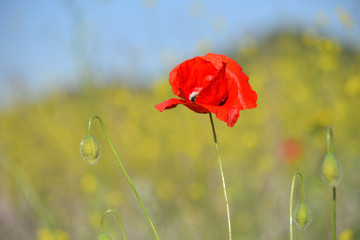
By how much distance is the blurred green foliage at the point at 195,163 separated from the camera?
9.01 ft

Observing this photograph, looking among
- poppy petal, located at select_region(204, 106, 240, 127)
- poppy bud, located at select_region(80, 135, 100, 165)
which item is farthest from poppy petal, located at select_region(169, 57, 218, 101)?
poppy bud, located at select_region(80, 135, 100, 165)

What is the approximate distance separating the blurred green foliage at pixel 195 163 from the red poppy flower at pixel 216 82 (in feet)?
3.24

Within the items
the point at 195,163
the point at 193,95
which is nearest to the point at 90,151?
the point at 193,95

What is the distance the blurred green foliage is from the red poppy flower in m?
0.99

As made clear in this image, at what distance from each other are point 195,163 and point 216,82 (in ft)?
8.90

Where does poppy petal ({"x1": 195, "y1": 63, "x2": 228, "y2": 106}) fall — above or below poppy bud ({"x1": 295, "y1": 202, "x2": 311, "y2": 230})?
above

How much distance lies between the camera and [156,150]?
4.34 metres

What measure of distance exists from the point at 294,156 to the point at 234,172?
0.66m

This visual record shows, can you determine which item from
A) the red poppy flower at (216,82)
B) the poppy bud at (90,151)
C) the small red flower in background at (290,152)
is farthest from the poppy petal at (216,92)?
the small red flower in background at (290,152)

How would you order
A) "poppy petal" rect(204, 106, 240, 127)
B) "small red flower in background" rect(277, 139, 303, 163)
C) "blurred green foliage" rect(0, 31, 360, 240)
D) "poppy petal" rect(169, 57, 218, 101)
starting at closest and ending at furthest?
1. "poppy petal" rect(204, 106, 240, 127)
2. "poppy petal" rect(169, 57, 218, 101)
3. "blurred green foliage" rect(0, 31, 360, 240)
4. "small red flower in background" rect(277, 139, 303, 163)

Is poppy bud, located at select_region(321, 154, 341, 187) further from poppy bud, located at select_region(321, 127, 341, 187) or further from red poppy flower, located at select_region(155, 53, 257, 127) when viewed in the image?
red poppy flower, located at select_region(155, 53, 257, 127)

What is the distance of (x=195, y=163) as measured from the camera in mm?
3676

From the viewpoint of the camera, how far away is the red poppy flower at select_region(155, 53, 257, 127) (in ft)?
3.27

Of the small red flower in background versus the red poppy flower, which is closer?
the red poppy flower
